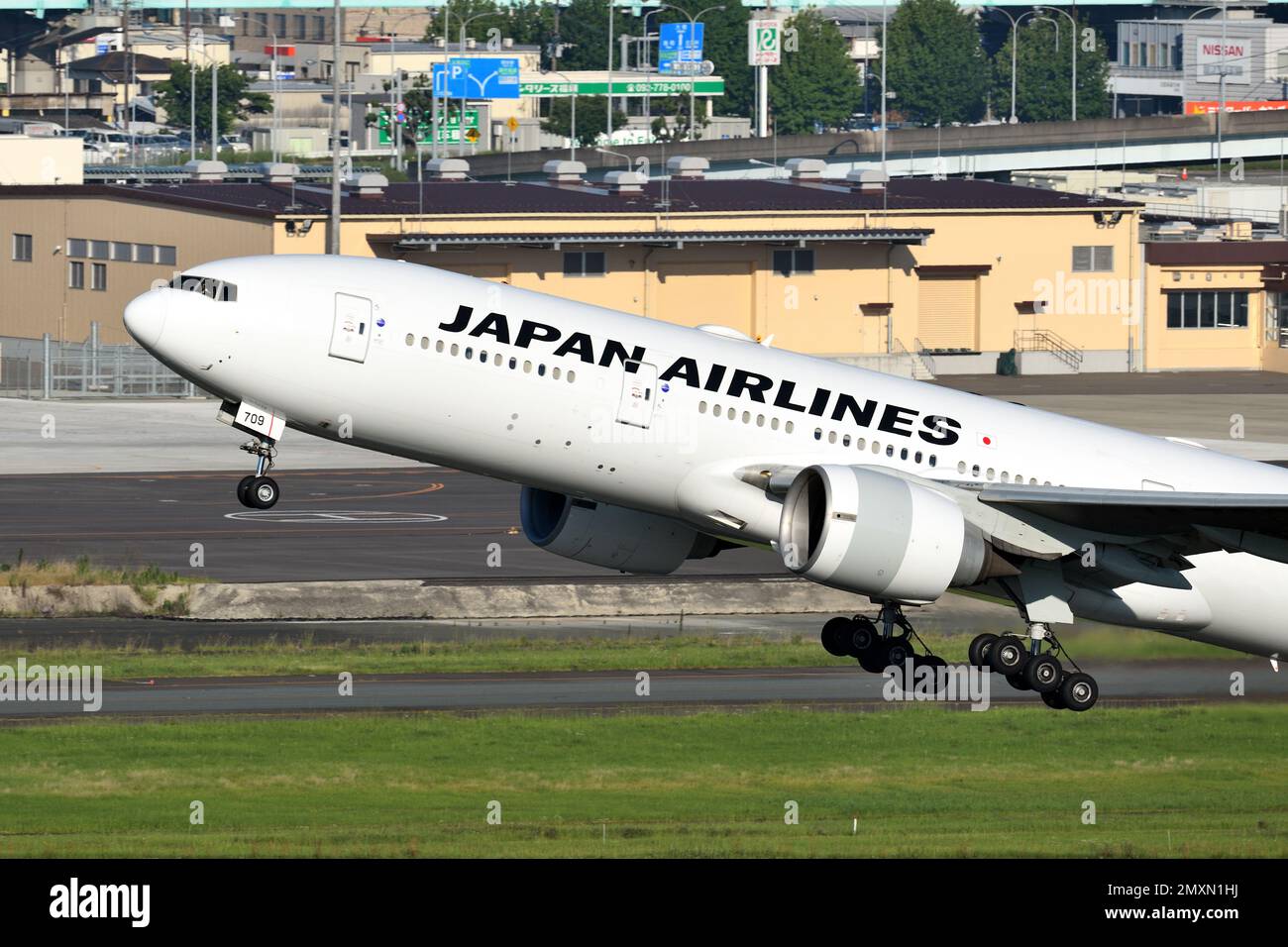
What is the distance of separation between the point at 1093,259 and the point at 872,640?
Result: 356 ft

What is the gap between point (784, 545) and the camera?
1496 inches

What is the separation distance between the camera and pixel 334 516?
8300 cm

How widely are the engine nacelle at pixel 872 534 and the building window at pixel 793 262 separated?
330ft

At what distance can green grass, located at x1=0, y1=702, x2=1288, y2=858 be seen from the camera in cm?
4991

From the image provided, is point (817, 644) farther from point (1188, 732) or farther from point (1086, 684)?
point (1086, 684)

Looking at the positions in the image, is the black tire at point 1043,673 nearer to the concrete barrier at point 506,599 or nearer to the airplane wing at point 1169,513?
the airplane wing at point 1169,513

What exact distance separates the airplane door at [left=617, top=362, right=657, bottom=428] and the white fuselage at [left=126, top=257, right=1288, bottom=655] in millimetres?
37

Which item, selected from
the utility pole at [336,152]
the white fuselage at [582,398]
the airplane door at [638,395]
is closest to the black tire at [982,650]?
the white fuselage at [582,398]

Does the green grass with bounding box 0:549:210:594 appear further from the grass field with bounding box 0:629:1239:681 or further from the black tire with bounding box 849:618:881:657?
the black tire with bounding box 849:618:881:657

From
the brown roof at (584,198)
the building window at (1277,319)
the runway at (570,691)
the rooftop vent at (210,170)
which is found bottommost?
the runway at (570,691)

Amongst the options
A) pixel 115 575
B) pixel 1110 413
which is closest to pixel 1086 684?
pixel 115 575

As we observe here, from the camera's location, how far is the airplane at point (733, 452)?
3681cm

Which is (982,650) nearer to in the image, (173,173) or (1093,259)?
(1093,259)
